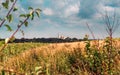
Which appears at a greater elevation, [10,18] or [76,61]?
[10,18]

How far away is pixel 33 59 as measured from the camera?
867 inches

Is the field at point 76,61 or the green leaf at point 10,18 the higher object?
the green leaf at point 10,18

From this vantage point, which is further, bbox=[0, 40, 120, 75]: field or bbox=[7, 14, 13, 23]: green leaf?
bbox=[0, 40, 120, 75]: field

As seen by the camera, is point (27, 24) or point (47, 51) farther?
point (47, 51)

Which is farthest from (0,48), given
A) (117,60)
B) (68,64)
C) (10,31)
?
(68,64)

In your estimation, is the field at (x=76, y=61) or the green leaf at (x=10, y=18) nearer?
the green leaf at (x=10, y=18)

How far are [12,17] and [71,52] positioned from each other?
1630 cm

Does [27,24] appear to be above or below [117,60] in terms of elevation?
above

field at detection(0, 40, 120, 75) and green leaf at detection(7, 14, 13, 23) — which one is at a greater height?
green leaf at detection(7, 14, 13, 23)

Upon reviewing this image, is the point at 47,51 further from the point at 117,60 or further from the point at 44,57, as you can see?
the point at 117,60

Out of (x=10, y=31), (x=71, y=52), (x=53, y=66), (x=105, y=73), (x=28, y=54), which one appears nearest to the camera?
(x=10, y=31)

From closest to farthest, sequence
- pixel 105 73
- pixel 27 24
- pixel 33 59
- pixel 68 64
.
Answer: pixel 27 24
pixel 105 73
pixel 68 64
pixel 33 59

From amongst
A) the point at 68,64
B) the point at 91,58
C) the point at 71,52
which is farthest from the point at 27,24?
the point at 71,52

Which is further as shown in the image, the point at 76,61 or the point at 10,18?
the point at 76,61
